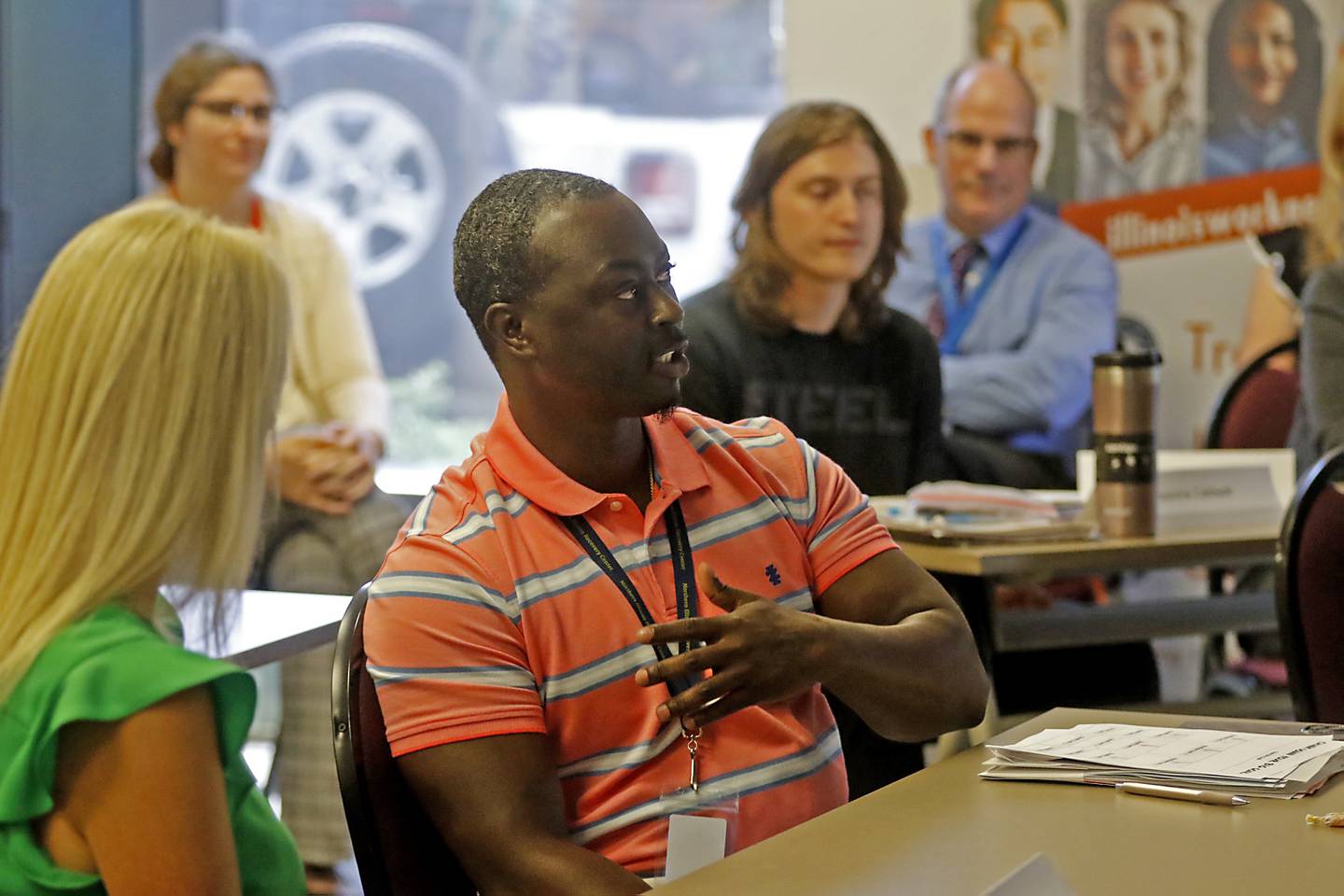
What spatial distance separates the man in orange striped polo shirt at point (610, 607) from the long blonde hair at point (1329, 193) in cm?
325

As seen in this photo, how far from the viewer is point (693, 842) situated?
1342 millimetres

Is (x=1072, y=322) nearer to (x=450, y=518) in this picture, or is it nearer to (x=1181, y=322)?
(x=1181, y=322)

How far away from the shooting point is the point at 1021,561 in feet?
8.70

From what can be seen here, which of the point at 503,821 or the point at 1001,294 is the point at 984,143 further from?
the point at 503,821

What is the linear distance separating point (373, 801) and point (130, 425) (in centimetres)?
41

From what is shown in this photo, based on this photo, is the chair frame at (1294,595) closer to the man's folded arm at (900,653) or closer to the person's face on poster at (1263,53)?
the man's folded arm at (900,653)

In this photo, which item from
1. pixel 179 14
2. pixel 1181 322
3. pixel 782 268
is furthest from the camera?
pixel 179 14

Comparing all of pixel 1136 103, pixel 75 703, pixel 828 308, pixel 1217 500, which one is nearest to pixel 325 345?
pixel 828 308

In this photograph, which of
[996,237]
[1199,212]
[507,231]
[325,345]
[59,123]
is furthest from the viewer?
[59,123]

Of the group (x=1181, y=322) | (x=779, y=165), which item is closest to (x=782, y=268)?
(x=779, y=165)

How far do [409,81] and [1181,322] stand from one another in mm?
3277

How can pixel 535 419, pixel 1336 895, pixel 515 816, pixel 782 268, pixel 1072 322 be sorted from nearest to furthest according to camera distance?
pixel 1336 895
pixel 515 816
pixel 535 419
pixel 782 268
pixel 1072 322

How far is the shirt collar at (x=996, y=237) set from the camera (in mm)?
4766

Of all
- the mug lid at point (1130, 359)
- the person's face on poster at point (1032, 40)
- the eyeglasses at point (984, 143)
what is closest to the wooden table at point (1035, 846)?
the mug lid at point (1130, 359)
